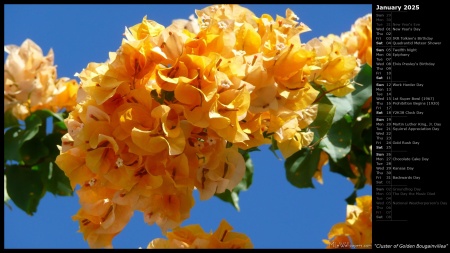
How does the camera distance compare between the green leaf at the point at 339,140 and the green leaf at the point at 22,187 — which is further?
the green leaf at the point at 22,187

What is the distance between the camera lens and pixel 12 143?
1.82 meters

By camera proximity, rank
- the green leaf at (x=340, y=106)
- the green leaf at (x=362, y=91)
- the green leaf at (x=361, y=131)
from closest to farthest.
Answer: the green leaf at (x=340, y=106), the green leaf at (x=362, y=91), the green leaf at (x=361, y=131)

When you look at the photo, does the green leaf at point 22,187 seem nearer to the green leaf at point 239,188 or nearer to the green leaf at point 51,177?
the green leaf at point 51,177

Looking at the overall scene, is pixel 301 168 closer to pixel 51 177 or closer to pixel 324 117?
pixel 324 117

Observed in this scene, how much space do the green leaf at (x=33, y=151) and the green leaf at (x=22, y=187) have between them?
0.09 feet

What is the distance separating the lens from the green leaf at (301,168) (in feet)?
5.49

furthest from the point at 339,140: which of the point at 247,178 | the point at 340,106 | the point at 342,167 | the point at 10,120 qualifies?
the point at 10,120

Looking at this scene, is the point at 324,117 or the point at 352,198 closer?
the point at 324,117

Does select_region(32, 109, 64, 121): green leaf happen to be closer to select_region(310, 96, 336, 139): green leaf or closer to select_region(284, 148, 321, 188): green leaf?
select_region(284, 148, 321, 188): green leaf

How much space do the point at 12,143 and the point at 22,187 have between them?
4.4 inches

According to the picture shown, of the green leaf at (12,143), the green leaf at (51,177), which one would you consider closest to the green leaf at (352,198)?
the green leaf at (51,177)

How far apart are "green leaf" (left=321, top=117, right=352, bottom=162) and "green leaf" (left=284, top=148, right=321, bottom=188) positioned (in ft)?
0.44

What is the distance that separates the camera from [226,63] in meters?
1.02

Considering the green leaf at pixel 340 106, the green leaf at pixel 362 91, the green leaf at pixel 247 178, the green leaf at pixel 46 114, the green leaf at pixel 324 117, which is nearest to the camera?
the green leaf at pixel 324 117
